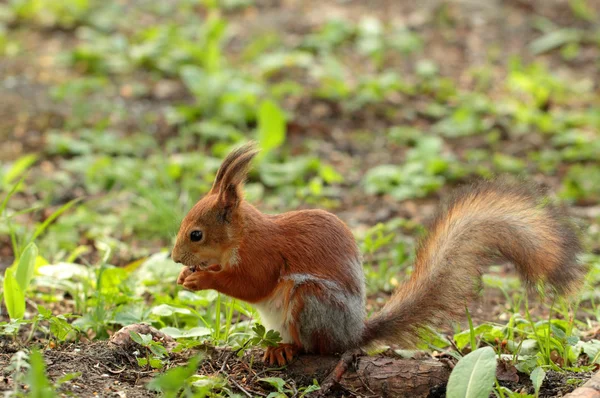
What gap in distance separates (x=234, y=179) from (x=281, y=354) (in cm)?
58

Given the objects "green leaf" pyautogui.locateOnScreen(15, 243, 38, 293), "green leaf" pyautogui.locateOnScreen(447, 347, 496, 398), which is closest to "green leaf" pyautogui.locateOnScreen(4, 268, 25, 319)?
"green leaf" pyautogui.locateOnScreen(15, 243, 38, 293)

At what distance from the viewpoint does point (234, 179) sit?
261cm

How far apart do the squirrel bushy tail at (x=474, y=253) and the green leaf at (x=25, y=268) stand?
1.13 metres

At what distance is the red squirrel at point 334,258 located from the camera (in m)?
2.51

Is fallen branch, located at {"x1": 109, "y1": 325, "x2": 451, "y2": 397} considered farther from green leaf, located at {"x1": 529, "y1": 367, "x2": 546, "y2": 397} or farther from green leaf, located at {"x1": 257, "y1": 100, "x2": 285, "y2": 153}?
green leaf, located at {"x1": 257, "y1": 100, "x2": 285, "y2": 153}

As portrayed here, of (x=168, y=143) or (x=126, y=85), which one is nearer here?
(x=168, y=143)

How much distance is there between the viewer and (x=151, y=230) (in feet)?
13.9

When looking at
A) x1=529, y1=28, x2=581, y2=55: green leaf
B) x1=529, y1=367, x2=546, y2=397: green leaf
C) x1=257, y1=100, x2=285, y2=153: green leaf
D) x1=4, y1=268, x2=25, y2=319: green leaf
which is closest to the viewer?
x1=529, y1=367, x2=546, y2=397: green leaf

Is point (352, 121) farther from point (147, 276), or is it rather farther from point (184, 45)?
point (147, 276)

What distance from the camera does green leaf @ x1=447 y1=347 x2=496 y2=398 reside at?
7.02 ft

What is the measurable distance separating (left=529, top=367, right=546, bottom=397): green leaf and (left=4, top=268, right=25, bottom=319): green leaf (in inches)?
62.8

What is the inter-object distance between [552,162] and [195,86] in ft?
8.25

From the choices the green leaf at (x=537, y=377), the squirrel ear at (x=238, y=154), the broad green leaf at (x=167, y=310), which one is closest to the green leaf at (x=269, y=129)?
the broad green leaf at (x=167, y=310)

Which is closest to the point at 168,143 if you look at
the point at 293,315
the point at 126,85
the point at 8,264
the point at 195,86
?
the point at 195,86
